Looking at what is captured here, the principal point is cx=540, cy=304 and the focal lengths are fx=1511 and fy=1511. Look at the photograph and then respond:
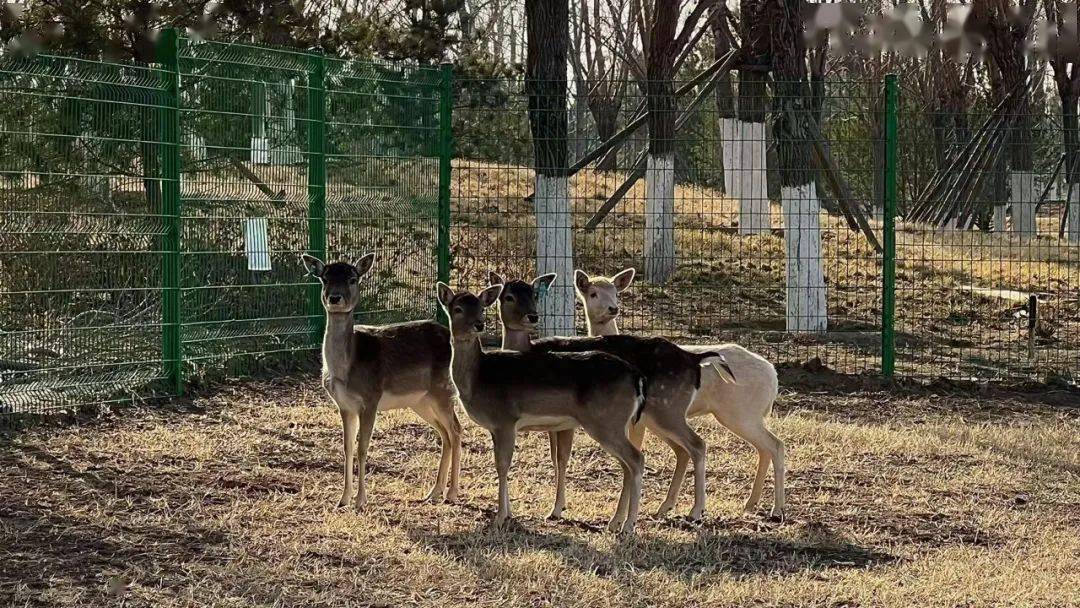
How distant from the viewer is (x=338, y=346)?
873 centimetres

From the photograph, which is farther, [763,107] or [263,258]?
[763,107]

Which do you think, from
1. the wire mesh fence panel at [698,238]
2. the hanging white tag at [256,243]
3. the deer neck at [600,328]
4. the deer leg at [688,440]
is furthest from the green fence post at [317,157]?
the deer leg at [688,440]

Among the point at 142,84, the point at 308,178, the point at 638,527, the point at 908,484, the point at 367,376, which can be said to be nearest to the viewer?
the point at 638,527

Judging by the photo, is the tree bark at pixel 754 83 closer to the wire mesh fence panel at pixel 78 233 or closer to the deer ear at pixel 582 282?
the deer ear at pixel 582 282

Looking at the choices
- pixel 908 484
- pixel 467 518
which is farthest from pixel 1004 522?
pixel 467 518

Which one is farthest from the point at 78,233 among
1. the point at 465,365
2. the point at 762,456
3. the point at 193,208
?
the point at 762,456

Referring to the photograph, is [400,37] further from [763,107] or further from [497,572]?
[497,572]

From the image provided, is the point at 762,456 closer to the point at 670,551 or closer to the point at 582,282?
the point at 670,551

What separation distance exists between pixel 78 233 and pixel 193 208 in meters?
1.26

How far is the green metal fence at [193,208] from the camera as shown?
10789 millimetres

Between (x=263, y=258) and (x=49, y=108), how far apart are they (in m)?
2.55

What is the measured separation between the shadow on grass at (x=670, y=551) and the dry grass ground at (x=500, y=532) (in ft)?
0.06

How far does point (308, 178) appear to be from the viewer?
44.6 ft

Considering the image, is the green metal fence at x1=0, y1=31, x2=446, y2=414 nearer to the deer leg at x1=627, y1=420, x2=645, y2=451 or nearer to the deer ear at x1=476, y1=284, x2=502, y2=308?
the deer ear at x1=476, y1=284, x2=502, y2=308
